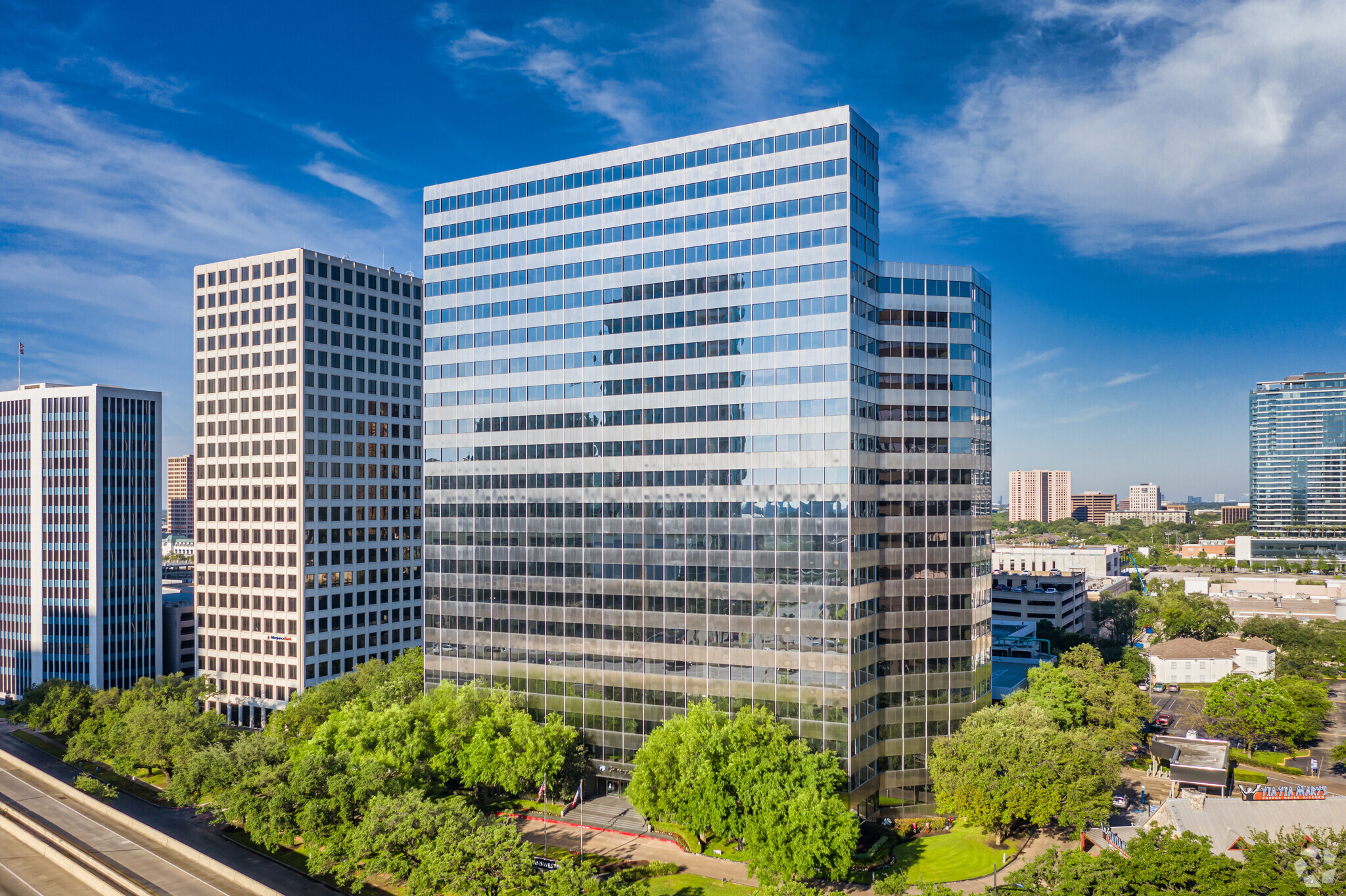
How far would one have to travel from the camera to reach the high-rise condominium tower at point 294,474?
129 m

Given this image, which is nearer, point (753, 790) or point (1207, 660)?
point (753, 790)

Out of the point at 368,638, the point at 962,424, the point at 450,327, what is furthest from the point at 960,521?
the point at 368,638

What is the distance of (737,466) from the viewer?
85000 mm

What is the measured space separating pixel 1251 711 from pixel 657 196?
105 m

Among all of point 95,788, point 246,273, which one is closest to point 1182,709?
point 95,788

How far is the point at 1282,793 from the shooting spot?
289 feet

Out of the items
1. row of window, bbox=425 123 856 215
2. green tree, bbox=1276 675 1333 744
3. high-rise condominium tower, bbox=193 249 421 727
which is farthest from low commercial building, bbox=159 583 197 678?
green tree, bbox=1276 675 1333 744

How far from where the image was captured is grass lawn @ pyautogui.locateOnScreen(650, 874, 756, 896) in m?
66.8

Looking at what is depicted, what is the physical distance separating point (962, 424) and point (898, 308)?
14.9m

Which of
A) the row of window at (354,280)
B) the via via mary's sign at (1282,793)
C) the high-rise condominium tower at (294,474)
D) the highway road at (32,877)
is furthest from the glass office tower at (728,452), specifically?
the row of window at (354,280)

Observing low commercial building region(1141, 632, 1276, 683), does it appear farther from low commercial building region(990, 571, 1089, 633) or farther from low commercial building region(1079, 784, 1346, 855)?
low commercial building region(1079, 784, 1346, 855)

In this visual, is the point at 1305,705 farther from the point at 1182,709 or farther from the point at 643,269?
the point at 643,269

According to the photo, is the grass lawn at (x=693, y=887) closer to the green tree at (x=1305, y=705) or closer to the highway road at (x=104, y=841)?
the highway road at (x=104, y=841)

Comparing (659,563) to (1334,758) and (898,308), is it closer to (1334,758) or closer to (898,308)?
(898,308)
